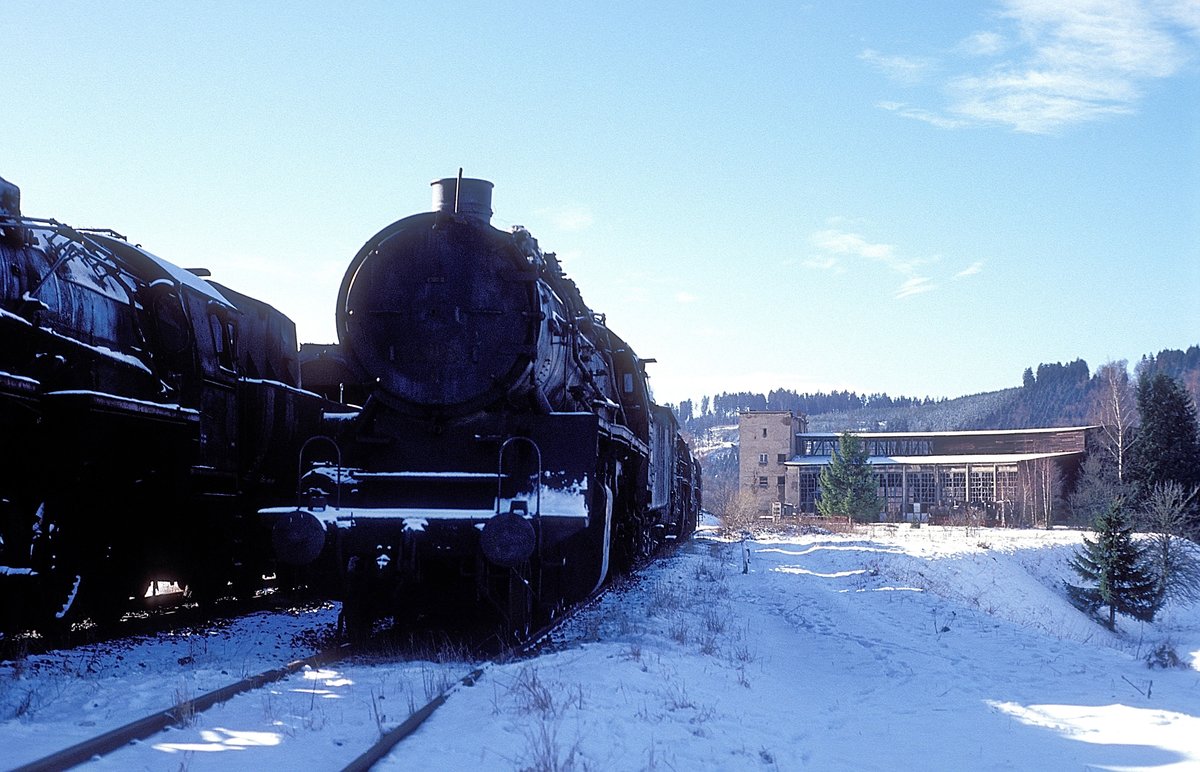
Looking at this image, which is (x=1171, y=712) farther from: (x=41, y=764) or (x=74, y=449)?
(x=74, y=449)

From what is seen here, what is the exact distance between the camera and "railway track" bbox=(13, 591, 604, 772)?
460 centimetres

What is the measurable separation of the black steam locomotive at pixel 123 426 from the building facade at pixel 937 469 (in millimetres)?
44338

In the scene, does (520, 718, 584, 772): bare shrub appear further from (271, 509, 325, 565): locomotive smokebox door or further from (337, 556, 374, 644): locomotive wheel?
(337, 556, 374, 644): locomotive wheel

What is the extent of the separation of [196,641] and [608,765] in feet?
17.4

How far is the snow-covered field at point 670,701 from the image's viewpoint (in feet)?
16.9

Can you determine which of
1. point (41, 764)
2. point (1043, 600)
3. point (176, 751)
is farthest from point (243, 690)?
point (1043, 600)

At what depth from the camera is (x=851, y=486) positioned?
50.9 metres

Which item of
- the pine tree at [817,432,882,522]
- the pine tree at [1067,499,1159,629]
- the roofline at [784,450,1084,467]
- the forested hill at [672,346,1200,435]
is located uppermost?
the forested hill at [672,346,1200,435]

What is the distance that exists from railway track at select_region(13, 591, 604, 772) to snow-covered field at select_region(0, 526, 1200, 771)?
0.08m

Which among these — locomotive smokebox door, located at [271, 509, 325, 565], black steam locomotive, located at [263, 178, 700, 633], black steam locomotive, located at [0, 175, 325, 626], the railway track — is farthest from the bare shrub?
black steam locomotive, located at [0, 175, 325, 626]

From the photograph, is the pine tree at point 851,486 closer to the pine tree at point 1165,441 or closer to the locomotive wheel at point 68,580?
the pine tree at point 1165,441

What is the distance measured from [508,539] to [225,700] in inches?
92.0

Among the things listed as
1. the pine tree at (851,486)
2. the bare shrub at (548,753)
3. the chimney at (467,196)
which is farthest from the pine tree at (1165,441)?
the bare shrub at (548,753)

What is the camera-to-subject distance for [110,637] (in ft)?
29.5
